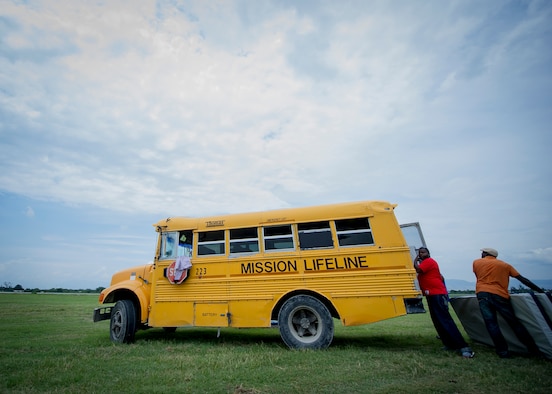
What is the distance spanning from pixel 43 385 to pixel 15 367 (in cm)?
151

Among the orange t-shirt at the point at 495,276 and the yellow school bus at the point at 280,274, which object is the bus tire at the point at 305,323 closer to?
the yellow school bus at the point at 280,274

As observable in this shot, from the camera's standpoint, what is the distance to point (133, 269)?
8.71 m

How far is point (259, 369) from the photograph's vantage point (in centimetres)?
495

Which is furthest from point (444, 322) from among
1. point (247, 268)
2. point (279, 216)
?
point (247, 268)

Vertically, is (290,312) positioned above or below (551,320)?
above

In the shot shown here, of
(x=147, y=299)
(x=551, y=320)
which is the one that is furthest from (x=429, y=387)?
(x=147, y=299)

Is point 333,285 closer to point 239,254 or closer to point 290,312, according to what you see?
point 290,312

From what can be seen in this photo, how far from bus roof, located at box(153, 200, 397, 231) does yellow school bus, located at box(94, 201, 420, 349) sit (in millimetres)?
24

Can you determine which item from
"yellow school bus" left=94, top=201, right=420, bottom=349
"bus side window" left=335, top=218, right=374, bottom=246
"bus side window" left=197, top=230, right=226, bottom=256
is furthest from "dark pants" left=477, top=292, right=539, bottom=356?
"bus side window" left=197, top=230, right=226, bottom=256

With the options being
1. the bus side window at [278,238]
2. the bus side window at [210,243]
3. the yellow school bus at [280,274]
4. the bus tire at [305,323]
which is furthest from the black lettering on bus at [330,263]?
the bus side window at [210,243]

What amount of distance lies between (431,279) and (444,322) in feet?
2.81

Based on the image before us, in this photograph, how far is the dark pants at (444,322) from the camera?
5.95 meters

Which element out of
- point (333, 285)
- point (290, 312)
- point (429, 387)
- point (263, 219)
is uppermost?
point (263, 219)

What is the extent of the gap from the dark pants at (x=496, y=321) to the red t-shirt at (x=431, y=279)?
703 mm
